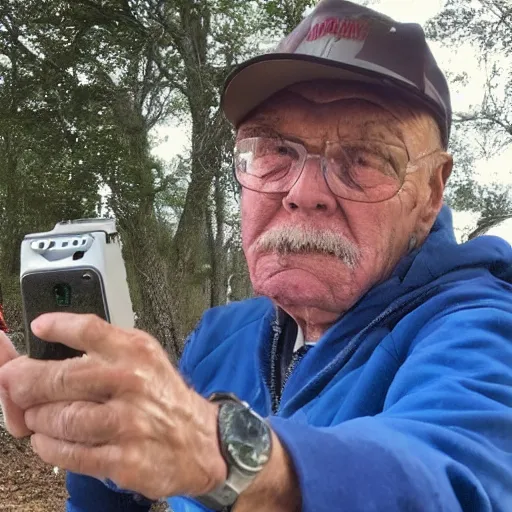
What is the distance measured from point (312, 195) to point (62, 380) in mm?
708

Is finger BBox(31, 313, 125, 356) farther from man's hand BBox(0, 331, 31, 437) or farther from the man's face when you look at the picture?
the man's face

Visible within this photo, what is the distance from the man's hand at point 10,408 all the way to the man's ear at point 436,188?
82 centimetres

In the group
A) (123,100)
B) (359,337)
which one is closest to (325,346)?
(359,337)

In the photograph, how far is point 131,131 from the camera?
3.77 m

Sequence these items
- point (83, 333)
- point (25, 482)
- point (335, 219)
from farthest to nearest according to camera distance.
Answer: point (25, 482) → point (335, 219) → point (83, 333)

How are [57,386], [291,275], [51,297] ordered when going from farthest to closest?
[291,275]
[51,297]
[57,386]

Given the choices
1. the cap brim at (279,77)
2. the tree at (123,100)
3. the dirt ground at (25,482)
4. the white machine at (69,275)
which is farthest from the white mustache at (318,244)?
the dirt ground at (25,482)

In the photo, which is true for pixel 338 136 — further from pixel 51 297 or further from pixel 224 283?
pixel 224 283

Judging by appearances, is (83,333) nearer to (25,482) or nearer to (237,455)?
(237,455)

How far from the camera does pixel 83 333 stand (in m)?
0.42

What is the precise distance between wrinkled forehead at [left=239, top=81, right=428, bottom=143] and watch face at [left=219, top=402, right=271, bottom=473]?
0.71 metres

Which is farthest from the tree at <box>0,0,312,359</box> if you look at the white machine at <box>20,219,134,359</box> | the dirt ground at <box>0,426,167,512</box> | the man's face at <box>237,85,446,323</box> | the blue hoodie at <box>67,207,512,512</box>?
the white machine at <box>20,219,134,359</box>

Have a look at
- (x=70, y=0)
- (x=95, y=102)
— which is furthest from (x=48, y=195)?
(x=70, y=0)

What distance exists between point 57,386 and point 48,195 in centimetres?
338
